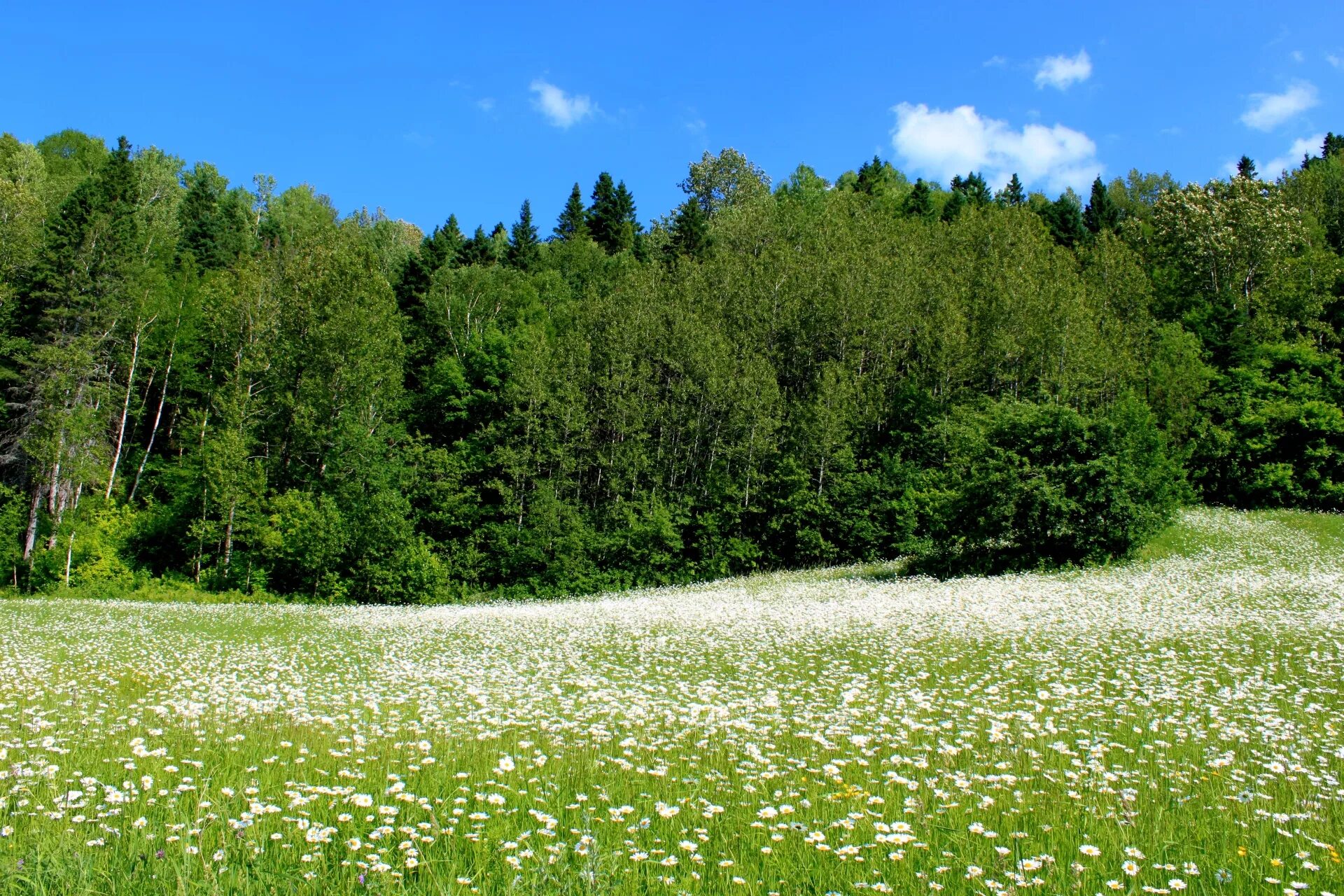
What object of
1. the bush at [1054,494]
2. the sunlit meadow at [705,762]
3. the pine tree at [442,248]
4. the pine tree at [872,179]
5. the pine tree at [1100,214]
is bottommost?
the sunlit meadow at [705,762]

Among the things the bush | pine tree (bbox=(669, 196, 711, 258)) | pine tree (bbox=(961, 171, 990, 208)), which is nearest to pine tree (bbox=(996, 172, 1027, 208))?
pine tree (bbox=(961, 171, 990, 208))

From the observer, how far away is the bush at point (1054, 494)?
29.4 metres

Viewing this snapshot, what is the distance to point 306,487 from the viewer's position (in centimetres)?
4712

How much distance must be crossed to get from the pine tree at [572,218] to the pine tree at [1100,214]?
59.0 metres

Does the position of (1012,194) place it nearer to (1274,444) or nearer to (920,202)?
(920,202)

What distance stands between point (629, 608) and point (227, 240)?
5997cm

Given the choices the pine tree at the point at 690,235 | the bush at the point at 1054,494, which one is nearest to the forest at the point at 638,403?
the bush at the point at 1054,494

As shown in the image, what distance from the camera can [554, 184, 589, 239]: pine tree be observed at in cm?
9962

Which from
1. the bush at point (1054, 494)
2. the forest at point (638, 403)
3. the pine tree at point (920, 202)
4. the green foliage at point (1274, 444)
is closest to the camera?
the bush at point (1054, 494)

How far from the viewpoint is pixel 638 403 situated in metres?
52.3

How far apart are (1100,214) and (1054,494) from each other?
7533cm

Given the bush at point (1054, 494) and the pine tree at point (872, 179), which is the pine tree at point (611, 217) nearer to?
the pine tree at point (872, 179)

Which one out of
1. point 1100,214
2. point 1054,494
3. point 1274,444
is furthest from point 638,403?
point 1100,214

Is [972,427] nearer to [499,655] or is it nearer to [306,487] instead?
[499,655]
